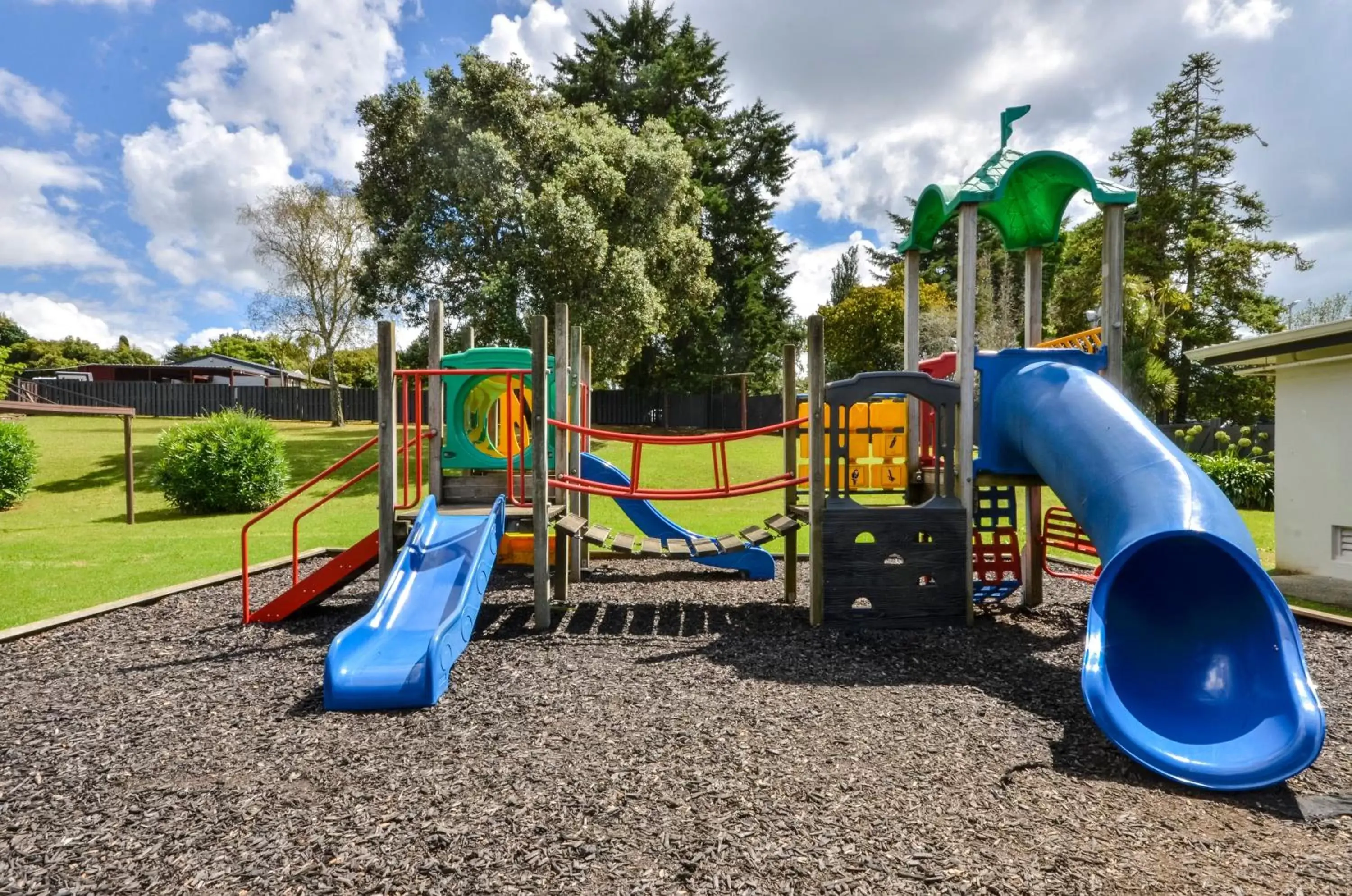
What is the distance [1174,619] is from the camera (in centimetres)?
401

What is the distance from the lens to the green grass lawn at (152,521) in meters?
7.51

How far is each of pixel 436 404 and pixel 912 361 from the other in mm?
4242

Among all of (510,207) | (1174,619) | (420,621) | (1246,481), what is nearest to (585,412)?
(420,621)

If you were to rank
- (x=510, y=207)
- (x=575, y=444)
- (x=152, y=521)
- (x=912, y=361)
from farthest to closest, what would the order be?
(x=510, y=207)
(x=152, y=521)
(x=575, y=444)
(x=912, y=361)

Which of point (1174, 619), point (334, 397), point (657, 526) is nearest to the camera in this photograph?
point (1174, 619)

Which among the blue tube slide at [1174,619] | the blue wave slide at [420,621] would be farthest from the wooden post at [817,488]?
the blue wave slide at [420,621]

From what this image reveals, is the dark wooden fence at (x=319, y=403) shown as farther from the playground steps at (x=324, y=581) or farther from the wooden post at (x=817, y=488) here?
the wooden post at (x=817, y=488)

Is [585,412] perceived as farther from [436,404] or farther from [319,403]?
[319,403]

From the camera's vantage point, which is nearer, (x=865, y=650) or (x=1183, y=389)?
(x=865, y=650)

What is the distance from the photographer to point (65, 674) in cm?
461

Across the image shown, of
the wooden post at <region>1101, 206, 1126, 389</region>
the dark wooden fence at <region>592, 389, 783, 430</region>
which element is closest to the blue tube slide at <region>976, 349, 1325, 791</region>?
the wooden post at <region>1101, 206, 1126, 389</region>

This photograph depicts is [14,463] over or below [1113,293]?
below

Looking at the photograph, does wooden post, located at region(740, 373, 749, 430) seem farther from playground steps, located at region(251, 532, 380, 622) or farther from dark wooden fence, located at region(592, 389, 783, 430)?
playground steps, located at region(251, 532, 380, 622)

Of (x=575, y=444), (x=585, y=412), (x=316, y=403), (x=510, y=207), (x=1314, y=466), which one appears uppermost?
(x=510, y=207)
